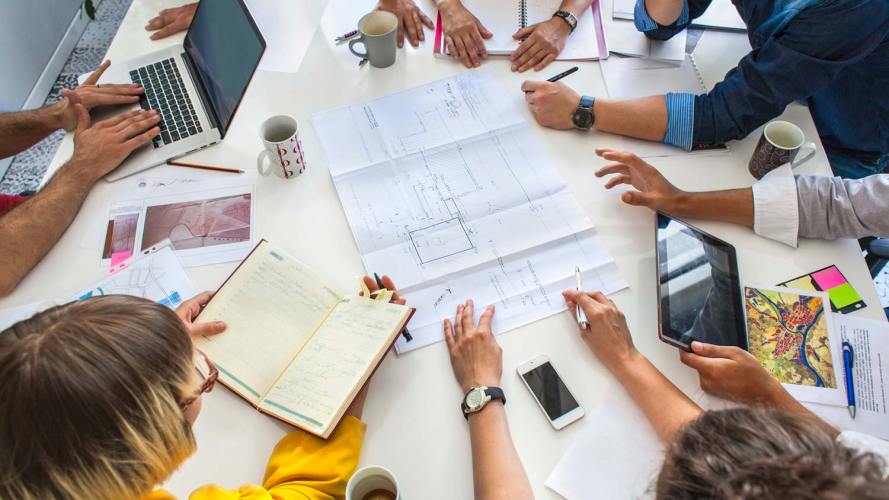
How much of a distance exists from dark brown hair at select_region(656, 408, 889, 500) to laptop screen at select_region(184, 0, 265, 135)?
3.30 ft

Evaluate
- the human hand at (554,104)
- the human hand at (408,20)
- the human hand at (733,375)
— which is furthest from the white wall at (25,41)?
the human hand at (733,375)

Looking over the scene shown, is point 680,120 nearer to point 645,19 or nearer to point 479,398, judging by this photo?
point 645,19

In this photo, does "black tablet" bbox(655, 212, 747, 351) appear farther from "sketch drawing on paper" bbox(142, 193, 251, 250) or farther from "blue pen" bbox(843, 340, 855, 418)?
"sketch drawing on paper" bbox(142, 193, 251, 250)

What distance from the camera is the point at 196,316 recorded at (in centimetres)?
97

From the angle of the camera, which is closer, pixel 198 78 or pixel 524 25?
pixel 198 78

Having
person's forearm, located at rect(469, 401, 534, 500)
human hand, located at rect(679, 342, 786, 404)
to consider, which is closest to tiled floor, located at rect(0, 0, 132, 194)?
person's forearm, located at rect(469, 401, 534, 500)

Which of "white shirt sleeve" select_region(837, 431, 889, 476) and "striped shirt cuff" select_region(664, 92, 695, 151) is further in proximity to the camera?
"striped shirt cuff" select_region(664, 92, 695, 151)

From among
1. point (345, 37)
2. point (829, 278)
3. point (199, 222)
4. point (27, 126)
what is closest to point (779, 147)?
point (829, 278)

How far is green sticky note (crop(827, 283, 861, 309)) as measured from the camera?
0.98m

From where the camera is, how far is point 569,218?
1105 mm

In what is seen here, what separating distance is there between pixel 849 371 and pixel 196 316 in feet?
3.45

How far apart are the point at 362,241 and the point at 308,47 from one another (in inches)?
24.0

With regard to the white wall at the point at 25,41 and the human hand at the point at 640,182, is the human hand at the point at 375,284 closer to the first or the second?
the human hand at the point at 640,182

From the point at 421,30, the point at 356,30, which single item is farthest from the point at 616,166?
the point at 356,30
